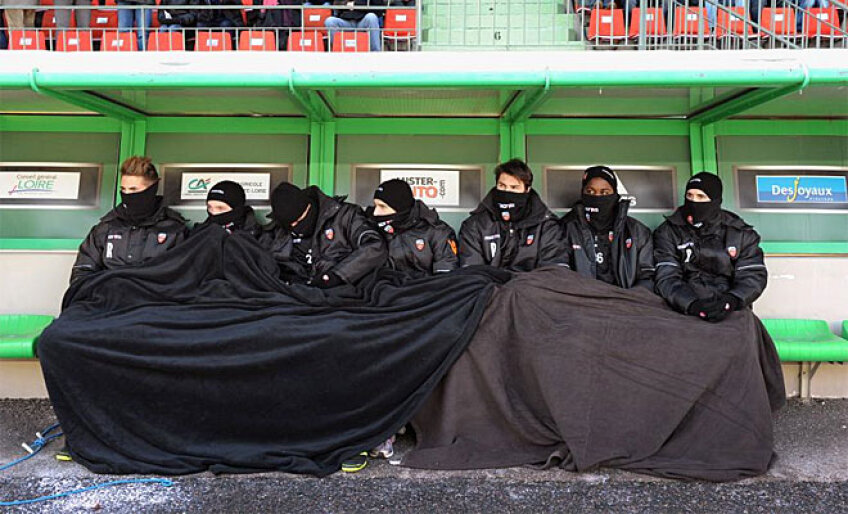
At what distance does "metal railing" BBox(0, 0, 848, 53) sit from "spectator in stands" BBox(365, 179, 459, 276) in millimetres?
2801

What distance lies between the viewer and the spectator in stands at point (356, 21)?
725cm

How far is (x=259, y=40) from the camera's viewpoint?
7090mm

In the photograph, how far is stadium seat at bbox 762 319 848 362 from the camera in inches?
170

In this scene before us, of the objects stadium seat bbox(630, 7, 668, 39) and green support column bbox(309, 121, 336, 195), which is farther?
stadium seat bbox(630, 7, 668, 39)

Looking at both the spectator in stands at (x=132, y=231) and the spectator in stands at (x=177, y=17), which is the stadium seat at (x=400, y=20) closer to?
the spectator in stands at (x=177, y=17)

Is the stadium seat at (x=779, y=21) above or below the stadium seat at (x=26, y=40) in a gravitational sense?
above

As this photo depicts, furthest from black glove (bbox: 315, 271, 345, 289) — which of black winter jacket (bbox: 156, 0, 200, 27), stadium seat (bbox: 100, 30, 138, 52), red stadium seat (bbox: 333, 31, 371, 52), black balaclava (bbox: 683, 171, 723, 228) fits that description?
black winter jacket (bbox: 156, 0, 200, 27)

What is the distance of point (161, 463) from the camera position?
354 centimetres

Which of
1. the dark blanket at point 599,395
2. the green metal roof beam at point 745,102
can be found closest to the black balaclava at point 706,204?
the green metal roof beam at point 745,102

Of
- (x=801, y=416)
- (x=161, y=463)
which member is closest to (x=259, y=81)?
(x=161, y=463)

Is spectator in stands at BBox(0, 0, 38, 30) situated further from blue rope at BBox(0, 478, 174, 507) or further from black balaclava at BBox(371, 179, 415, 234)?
blue rope at BBox(0, 478, 174, 507)

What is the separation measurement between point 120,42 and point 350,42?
7.76 ft

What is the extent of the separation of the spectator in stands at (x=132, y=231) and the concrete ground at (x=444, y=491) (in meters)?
1.34

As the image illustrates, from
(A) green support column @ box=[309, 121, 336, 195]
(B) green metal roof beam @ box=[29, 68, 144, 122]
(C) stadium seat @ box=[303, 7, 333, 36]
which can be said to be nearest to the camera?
(B) green metal roof beam @ box=[29, 68, 144, 122]
